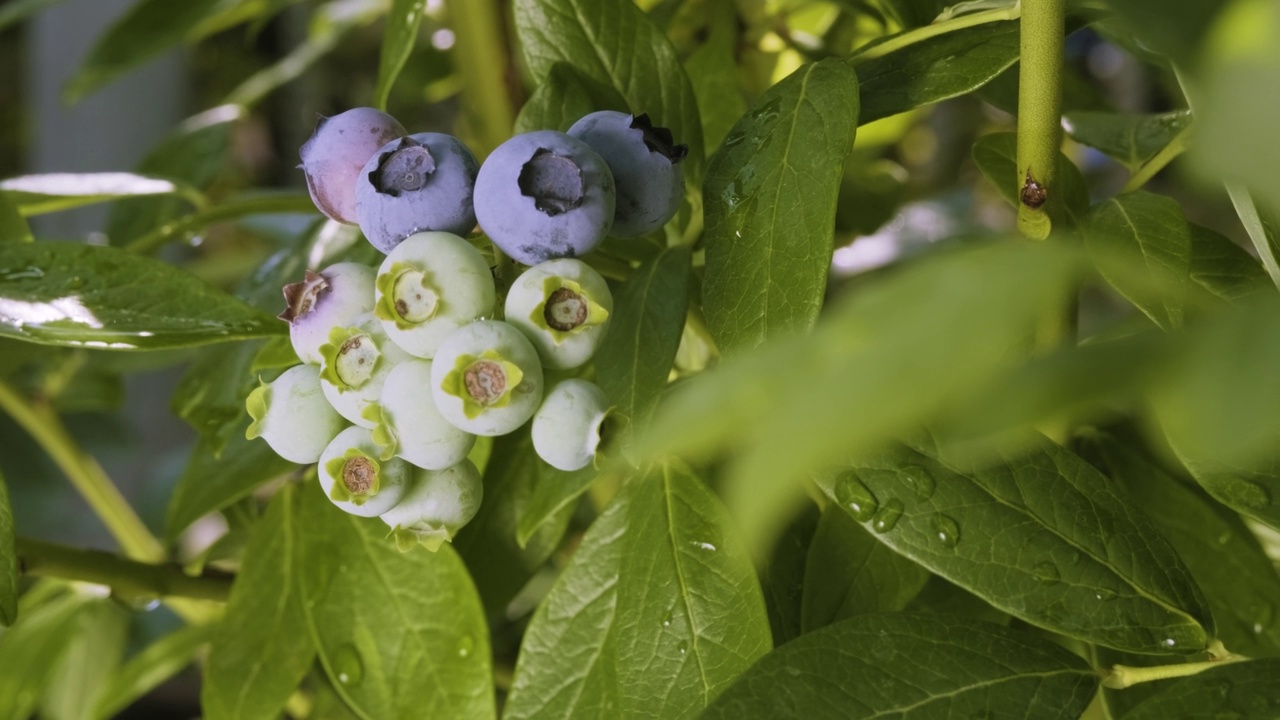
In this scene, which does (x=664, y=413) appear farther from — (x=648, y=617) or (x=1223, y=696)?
(x=1223, y=696)

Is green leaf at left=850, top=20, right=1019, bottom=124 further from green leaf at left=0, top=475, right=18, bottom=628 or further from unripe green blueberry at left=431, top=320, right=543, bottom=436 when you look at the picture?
green leaf at left=0, top=475, right=18, bottom=628

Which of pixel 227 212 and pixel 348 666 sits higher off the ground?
pixel 227 212

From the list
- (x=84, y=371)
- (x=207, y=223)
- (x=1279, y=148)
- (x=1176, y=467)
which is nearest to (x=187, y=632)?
(x=84, y=371)

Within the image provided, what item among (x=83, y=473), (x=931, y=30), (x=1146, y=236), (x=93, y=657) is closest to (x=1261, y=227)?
(x=1146, y=236)

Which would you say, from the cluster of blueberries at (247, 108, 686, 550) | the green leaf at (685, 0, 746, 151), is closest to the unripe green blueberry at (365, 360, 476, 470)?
the cluster of blueberries at (247, 108, 686, 550)

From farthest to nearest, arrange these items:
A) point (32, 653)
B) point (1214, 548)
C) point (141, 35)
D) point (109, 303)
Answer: point (141, 35) < point (32, 653) < point (1214, 548) < point (109, 303)

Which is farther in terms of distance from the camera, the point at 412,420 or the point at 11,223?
the point at 11,223

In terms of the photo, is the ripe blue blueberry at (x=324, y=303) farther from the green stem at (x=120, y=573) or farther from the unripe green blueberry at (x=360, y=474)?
the green stem at (x=120, y=573)
